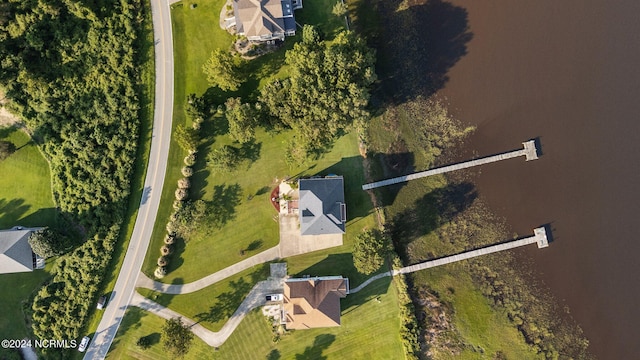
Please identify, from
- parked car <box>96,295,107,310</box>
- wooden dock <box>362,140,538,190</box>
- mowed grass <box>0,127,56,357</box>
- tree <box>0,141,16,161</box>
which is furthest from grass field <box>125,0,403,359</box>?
tree <box>0,141,16,161</box>

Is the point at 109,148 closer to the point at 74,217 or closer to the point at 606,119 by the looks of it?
the point at 74,217

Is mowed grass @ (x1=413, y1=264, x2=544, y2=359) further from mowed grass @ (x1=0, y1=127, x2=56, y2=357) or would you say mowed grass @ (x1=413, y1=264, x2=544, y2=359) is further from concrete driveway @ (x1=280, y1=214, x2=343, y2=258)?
mowed grass @ (x1=0, y1=127, x2=56, y2=357)

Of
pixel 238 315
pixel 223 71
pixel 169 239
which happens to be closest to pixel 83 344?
pixel 169 239

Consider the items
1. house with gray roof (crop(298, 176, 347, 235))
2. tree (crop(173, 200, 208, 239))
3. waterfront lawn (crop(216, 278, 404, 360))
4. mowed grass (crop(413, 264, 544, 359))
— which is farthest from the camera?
mowed grass (crop(413, 264, 544, 359))

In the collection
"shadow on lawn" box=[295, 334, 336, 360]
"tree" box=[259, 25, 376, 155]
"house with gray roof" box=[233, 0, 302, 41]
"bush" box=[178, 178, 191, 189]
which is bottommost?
"shadow on lawn" box=[295, 334, 336, 360]

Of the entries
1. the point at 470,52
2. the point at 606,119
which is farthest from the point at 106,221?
the point at 606,119

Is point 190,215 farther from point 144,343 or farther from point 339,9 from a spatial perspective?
point 339,9

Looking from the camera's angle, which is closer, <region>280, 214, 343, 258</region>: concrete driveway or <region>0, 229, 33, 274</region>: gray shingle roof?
<region>0, 229, 33, 274</region>: gray shingle roof
